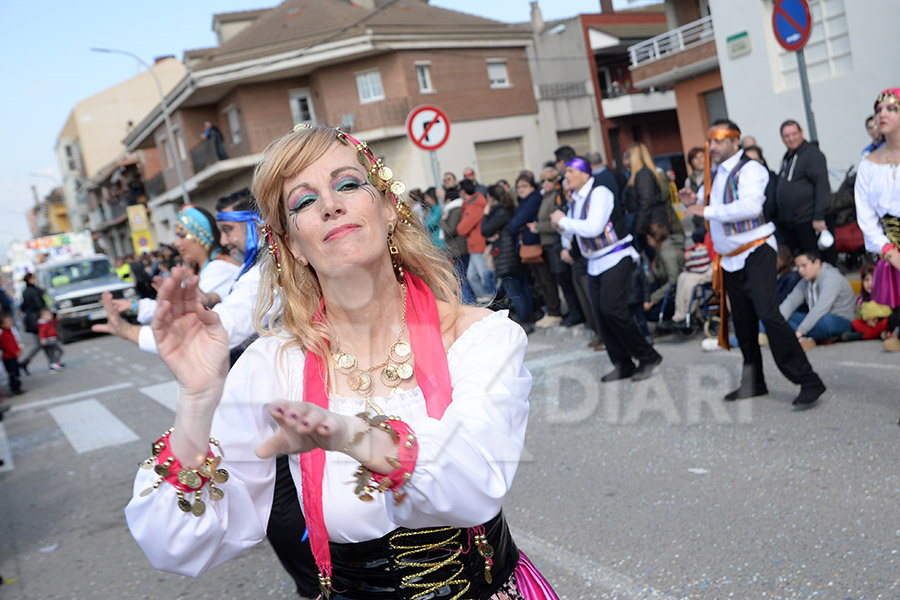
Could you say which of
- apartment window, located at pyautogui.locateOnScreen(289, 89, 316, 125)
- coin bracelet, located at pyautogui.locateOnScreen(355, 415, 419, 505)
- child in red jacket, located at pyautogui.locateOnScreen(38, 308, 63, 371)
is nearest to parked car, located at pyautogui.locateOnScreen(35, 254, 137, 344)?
child in red jacket, located at pyautogui.locateOnScreen(38, 308, 63, 371)

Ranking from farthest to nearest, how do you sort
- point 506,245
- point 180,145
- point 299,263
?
point 180,145
point 506,245
point 299,263

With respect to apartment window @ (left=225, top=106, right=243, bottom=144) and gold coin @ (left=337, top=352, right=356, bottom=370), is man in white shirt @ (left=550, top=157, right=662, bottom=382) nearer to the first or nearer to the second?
gold coin @ (left=337, top=352, right=356, bottom=370)

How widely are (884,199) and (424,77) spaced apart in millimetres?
26680

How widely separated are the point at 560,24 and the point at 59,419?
28989mm

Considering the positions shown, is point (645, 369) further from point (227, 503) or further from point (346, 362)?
point (227, 503)

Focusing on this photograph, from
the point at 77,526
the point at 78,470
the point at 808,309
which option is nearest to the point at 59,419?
the point at 78,470

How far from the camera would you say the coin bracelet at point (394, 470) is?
1467 millimetres

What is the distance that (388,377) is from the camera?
2.06 metres

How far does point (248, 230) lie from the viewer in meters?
4.29

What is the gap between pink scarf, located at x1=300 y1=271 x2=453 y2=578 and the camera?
190cm

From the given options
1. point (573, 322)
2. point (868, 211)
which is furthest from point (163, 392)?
point (868, 211)

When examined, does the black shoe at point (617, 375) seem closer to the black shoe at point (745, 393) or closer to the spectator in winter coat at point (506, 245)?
the black shoe at point (745, 393)

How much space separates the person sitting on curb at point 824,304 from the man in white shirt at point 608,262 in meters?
1.46

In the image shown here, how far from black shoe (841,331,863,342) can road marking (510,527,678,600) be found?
455 centimetres
